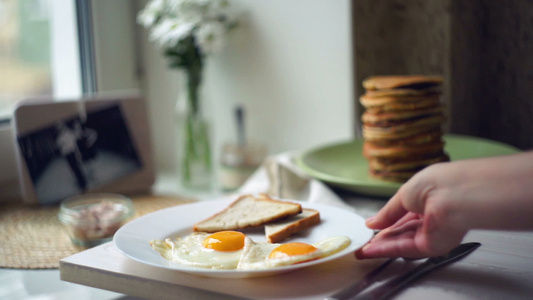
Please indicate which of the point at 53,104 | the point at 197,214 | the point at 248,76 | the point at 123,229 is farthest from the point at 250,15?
the point at 123,229

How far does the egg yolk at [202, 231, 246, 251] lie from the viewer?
29.4 inches

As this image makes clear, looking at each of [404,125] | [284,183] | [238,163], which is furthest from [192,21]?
[404,125]

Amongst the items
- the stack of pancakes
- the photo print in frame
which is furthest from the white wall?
the stack of pancakes

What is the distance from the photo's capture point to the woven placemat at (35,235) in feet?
3.43

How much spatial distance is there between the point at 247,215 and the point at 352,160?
0.60 meters

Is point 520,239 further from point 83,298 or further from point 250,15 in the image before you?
point 250,15

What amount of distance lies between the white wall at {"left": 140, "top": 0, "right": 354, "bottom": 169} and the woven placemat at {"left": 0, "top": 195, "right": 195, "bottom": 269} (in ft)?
1.54

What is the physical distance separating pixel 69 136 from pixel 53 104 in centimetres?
9

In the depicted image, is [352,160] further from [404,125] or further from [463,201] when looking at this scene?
[463,201]

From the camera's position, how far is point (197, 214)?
3.14 feet

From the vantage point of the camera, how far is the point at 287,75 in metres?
1.77

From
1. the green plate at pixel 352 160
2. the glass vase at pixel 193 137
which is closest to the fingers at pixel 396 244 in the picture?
the green plate at pixel 352 160

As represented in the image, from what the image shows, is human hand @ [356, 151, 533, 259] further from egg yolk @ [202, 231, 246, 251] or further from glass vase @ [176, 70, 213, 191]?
glass vase @ [176, 70, 213, 191]

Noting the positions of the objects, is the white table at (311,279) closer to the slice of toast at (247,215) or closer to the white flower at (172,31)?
the slice of toast at (247,215)
